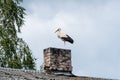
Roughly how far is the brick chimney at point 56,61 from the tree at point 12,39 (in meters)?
11.8

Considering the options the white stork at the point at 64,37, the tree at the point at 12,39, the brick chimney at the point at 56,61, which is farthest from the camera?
the tree at the point at 12,39

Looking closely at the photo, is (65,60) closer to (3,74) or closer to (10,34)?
(3,74)

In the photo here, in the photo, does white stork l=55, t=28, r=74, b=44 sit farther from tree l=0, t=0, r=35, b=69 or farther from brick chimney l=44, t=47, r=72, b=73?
tree l=0, t=0, r=35, b=69

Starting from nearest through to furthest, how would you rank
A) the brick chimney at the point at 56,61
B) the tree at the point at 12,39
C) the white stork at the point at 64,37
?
1. the brick chimney at the point at 56,61
2. the white stork at the point at 64,37
3. the tree at the point at 12,39

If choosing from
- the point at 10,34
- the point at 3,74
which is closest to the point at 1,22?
the point at 10,34

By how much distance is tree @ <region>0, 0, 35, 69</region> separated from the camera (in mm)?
36906

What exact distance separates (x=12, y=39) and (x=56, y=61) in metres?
14.4

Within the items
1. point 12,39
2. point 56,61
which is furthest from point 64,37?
point 12,39

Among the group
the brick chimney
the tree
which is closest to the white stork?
the brick chimney

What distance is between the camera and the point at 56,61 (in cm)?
2398

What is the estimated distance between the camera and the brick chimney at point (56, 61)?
23.9 metres

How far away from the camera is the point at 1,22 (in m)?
38.5

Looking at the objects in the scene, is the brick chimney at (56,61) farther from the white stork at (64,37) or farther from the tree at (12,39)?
the tree at (12,39)

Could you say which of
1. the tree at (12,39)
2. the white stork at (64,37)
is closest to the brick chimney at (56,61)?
the white stork at (64,37)
